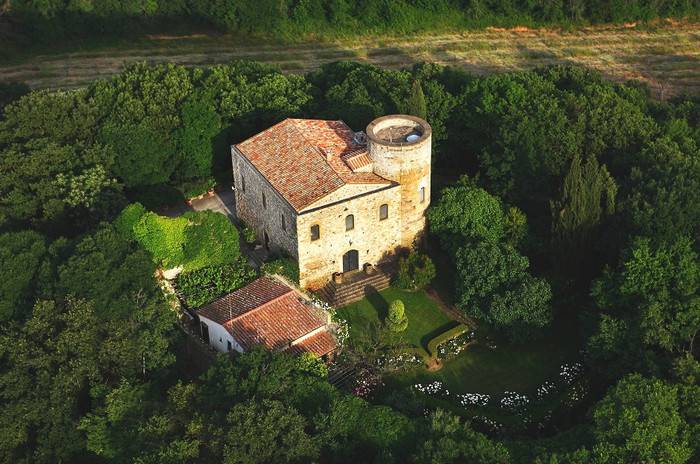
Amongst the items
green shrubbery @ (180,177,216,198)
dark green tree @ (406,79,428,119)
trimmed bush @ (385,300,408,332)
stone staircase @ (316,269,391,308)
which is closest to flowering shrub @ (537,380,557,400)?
trimmed bush @ (385,300,408,332)

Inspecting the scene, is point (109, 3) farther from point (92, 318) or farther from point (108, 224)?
point (92, 318)

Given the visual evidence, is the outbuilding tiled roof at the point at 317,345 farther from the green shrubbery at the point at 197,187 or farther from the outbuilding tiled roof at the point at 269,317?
the green shrubbery at the point at 197,187

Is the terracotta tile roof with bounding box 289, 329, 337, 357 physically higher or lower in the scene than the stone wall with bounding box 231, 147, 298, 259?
lower

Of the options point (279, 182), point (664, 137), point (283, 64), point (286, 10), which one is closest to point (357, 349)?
point (279, 182)

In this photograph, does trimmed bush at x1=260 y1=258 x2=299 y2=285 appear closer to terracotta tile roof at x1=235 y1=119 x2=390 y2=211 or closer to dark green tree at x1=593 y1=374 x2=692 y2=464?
terracotta tile roof at x1=235 y1=119 x2=390 y2=211

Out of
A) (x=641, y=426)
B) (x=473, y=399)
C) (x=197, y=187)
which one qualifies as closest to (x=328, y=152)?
(x=197, y=187)

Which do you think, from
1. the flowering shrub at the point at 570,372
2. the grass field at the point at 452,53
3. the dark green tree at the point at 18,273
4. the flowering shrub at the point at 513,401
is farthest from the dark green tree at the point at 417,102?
the grass field at the point at 452,53

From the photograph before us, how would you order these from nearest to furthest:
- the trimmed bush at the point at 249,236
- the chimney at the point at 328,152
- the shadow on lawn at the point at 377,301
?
the chimney at the point at 328,152 → the shadow on lawn at the point at 377,301 → the trimmed bush at the point at 249,236
